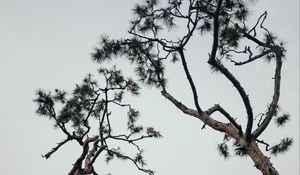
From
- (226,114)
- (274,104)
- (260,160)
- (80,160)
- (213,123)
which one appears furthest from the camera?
(80,160)

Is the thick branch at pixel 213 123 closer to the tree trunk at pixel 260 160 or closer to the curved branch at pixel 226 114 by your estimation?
the curved branch at pixel 226 114

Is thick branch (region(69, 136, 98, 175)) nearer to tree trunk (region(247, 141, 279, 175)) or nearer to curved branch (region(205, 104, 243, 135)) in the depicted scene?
curved branch (region(205, 104, 243, 135))

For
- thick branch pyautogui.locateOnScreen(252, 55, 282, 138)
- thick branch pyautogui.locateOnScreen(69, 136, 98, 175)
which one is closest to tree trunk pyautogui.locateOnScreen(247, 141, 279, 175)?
thick branch pyautogui.locateOnScreen(252, 55, 282, 138)

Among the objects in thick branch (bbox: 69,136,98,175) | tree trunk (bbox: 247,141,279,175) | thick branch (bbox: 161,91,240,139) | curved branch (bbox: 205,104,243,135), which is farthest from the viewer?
thick branch (bbox: 69,136,98,175)

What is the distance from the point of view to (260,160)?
13.2 ft

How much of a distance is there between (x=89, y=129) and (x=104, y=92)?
2.29 ft

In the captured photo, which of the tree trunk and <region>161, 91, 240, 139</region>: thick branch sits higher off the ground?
<region>161, 91, 240, 139</region>: thick branch

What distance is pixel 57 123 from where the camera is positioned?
5625 mm

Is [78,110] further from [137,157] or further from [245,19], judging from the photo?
[245,19]

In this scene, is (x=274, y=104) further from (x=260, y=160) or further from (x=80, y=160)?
(x=80, y=160)

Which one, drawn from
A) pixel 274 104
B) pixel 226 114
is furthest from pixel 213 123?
pixel 274 104

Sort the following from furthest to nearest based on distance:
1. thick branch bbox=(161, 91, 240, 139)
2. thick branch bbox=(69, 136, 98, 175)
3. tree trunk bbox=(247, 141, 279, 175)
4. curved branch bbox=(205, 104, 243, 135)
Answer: thick branch bbox=(69, 136, 98, 175)
thick branch bbox=(161, 91, 240, 139)
curved branch bbox=(205, 104, 243, 135)
tree trunk bbox=(247, 141, 279, 175)

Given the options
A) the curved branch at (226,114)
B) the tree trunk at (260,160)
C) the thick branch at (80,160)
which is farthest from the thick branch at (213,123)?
the thick branch at (80,160)

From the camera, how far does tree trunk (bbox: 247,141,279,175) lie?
3.88m
